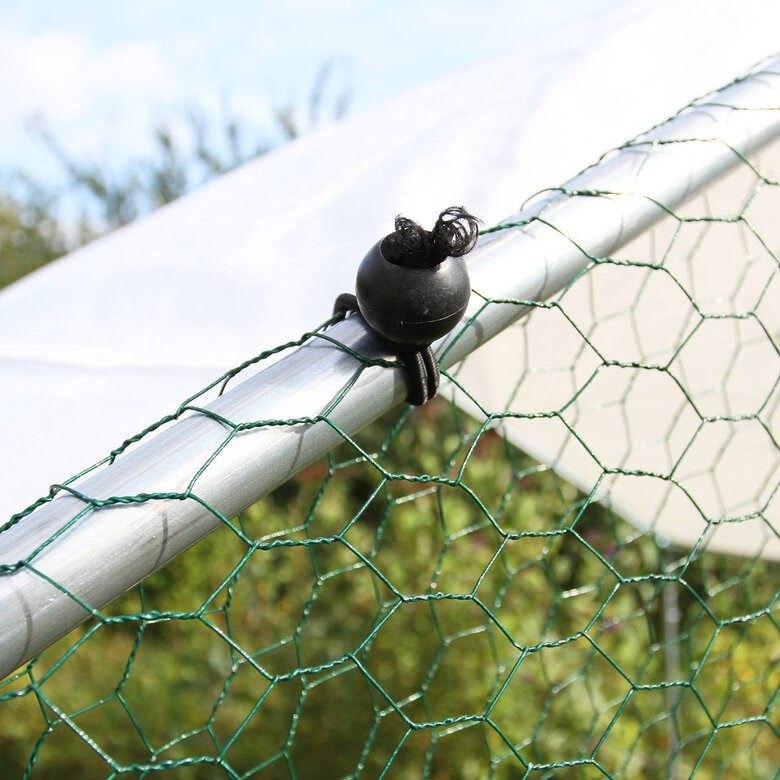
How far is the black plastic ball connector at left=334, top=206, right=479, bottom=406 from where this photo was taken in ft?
1.91

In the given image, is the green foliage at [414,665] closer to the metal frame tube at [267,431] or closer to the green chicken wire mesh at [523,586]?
the green chicken wire mesh at [523,586]

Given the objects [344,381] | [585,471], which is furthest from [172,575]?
[344,381]

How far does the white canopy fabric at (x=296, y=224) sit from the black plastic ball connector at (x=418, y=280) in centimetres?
33

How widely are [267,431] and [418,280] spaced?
0.13m

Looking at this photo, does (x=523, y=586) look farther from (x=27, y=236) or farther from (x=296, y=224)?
(x=27, y=236)

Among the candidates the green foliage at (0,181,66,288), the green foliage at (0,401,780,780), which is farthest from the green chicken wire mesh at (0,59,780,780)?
the green foliage at (0,181,66,288)

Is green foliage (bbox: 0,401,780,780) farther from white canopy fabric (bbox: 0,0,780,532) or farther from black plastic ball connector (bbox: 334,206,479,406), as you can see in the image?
black plastic ball connector (bbox: 334,206,479,406)

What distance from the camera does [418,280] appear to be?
602 millimetres

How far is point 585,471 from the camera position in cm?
186

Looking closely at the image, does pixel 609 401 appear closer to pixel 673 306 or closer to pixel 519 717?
pixel 673 306

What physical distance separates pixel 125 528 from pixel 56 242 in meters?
8.09

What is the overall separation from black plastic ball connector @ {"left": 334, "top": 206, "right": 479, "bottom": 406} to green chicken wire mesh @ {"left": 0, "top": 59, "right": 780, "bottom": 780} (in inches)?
3.7

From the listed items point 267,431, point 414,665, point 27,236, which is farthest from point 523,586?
point 27,236

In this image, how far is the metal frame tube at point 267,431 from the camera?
1.70 feet
